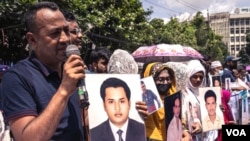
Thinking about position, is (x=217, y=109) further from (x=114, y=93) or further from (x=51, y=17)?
(x=51, y=17)

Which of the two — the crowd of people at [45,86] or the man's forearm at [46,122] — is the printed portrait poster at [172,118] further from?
the man's forearm at [46,122]

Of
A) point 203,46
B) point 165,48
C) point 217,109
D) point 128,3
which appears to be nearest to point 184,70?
point 217,109

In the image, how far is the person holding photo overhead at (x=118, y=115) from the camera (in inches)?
100

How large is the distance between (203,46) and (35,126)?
45488mm

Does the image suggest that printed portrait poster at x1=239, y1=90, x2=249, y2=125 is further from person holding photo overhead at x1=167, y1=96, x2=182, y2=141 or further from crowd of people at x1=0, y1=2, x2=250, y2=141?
crowd of people at x1=0, y1=2, x2=250, y2=141

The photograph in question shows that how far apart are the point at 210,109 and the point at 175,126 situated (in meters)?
1.05

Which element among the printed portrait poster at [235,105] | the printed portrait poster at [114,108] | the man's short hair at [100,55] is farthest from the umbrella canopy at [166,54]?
the printed portrait poster at [114,108]

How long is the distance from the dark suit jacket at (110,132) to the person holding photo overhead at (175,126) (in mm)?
725

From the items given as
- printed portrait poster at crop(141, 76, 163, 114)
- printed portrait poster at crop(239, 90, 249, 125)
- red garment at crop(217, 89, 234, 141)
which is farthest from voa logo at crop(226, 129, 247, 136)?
printed portrait poster at crop(239, 90, 249, 125)

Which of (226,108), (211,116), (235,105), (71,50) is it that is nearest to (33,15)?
(71,50)

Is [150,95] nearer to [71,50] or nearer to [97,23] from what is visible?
[71,50]

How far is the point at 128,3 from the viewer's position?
19516 mm

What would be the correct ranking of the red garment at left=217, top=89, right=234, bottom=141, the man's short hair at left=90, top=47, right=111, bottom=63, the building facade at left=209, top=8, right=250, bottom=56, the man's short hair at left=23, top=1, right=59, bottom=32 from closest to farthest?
the man's short hair at left=23, top=1, right=59, bottom=32, the man's short hair at left=90, top=47, right=111, bottom=63, the red garment at left=217, top=89, right=234, bottom=141, the building facade at left=209, top=8, right=250, bottom=56

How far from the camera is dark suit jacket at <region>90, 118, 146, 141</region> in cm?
247
